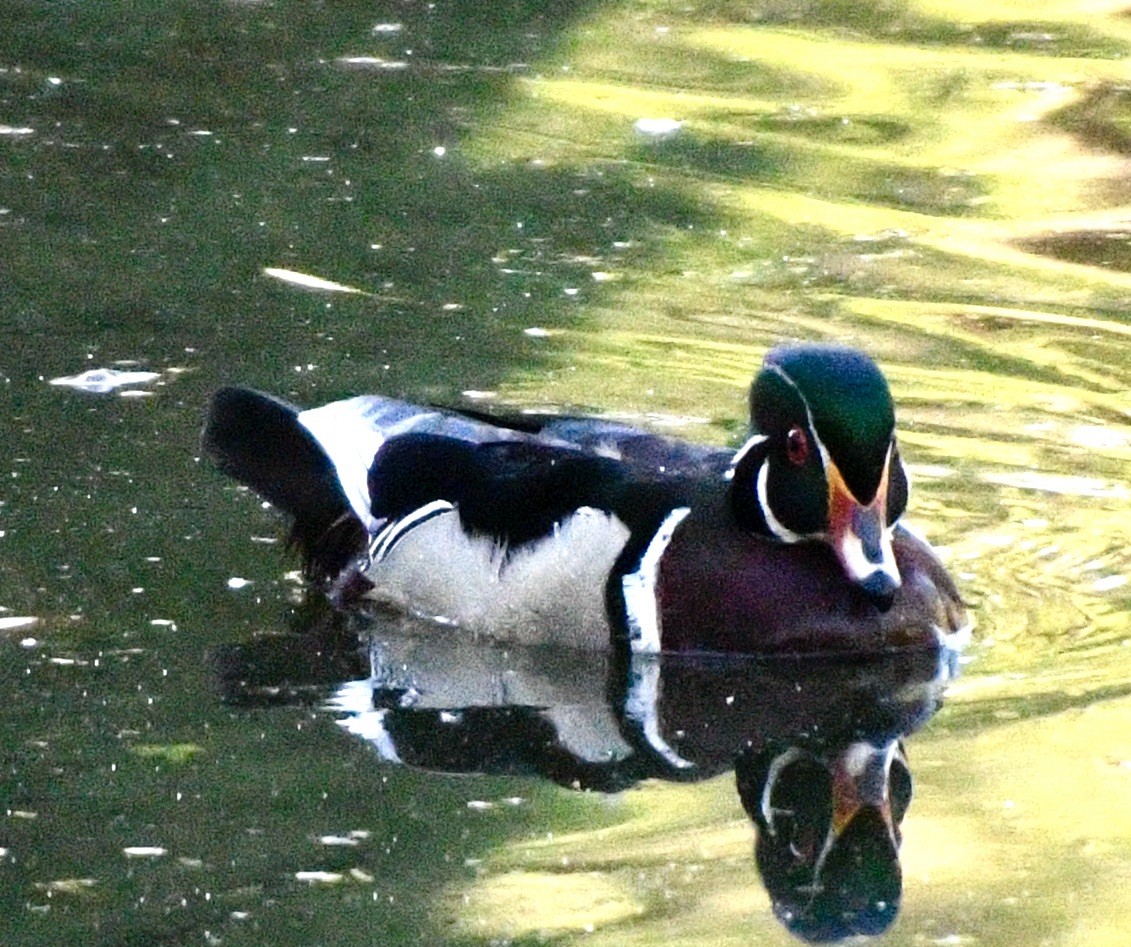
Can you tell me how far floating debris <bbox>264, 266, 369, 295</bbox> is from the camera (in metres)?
10.3

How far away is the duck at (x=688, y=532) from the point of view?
7051 mm

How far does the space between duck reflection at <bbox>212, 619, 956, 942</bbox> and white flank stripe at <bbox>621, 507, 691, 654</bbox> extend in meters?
0.05

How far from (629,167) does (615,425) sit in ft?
15.0

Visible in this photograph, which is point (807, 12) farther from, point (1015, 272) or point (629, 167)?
point (1015, 272)

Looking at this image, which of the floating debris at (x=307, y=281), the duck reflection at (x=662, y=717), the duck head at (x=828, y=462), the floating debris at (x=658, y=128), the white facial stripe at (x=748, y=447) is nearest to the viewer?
the duck reflection at (x=662, y=717)

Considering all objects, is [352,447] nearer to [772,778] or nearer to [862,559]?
[862,559]

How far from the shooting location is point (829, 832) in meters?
6.08

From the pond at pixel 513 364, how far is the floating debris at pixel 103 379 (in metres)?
0.04

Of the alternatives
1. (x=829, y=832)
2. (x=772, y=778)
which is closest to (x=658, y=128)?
(x=772, y=778)

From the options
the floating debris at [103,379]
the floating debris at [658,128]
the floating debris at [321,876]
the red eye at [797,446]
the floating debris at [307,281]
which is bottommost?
the floating debris at [658,128]

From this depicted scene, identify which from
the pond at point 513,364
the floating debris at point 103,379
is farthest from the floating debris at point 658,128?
the floating debris at point 103,379

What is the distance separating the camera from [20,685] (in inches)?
266

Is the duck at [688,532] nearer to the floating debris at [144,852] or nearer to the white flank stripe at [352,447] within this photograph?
the white flank stripe at [352,447]

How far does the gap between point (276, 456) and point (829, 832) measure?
244 centimetres
